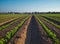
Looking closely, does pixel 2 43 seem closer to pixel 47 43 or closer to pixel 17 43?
pixel 17 43

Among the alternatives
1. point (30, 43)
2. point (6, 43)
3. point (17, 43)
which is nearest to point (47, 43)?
point (30, 43)

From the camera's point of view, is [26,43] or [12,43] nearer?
[12,43]

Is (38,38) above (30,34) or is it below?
above

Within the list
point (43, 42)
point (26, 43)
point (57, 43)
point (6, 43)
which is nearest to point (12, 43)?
point (6, 43)

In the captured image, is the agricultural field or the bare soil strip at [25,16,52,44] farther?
the agricultural field

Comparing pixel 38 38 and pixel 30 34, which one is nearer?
pixel 38 38

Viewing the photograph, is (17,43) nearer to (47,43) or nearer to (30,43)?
(30,43)

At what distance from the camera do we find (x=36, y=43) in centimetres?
1691

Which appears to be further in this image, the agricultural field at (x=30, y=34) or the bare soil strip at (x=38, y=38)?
the agricultural field at (x=30, y=34)

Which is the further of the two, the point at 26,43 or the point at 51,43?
the point at 26,43

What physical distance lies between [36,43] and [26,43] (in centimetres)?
112

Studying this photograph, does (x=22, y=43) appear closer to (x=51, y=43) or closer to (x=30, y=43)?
(x=30, y=43)

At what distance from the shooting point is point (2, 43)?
1571 centimetres

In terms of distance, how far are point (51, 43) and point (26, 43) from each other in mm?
2684
